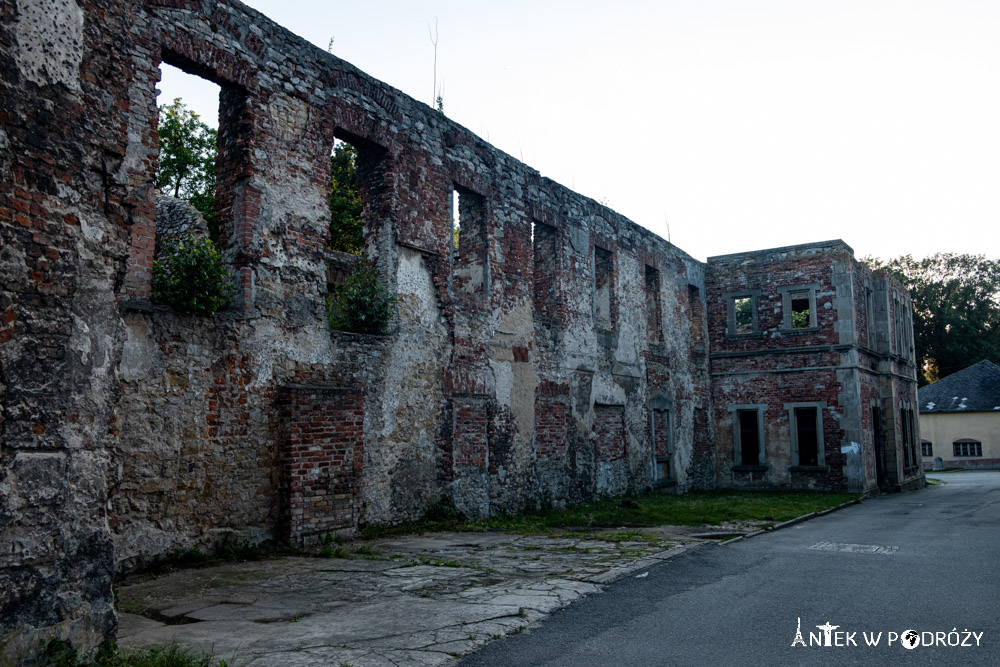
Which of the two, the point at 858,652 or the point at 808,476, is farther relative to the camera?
the point at 808,476

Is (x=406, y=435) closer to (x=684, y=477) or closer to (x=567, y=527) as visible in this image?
(x=567, y=527)

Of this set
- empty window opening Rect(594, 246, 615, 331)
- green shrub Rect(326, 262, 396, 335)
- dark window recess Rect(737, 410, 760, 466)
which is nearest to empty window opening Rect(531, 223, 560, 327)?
empty window opening Rect(594, 246, 615, 331)

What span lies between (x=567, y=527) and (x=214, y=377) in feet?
19.2

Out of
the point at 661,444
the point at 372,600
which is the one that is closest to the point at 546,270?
the point at 661,444

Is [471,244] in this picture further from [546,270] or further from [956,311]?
[956,311]

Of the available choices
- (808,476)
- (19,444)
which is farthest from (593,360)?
(19,444)

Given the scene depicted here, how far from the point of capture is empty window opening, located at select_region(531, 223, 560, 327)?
1452 cm

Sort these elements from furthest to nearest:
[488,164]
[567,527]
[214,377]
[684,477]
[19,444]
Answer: [684,477], [488,164], [567,527], [214,377], [19,444]

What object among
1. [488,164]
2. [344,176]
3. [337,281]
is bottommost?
[337,281]

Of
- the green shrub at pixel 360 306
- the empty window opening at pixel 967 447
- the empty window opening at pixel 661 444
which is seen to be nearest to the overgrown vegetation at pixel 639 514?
the empty window opening at pixel 661 444

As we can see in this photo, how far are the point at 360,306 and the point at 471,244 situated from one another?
335cm

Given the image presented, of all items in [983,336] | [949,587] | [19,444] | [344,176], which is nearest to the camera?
[19,444]

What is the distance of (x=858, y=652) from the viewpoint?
5066mm

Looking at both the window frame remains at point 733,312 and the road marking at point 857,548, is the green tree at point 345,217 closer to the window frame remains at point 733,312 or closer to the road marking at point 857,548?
the window frame remains at point 733,312
